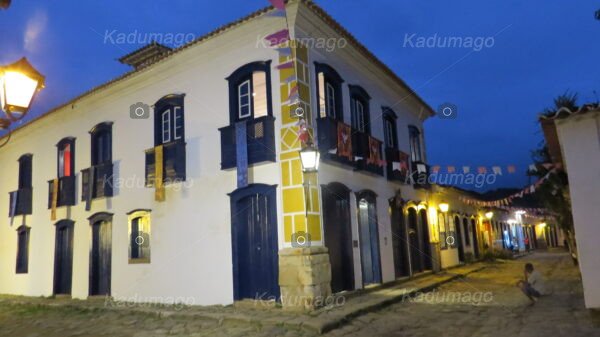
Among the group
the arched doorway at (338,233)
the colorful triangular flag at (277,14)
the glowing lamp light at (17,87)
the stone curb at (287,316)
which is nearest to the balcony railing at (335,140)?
the arched doorway at (338,233)

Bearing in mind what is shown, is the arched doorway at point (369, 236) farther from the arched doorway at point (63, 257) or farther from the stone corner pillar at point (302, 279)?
the arched doorway at point (63, 257)

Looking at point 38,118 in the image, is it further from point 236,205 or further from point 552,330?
point 552,330

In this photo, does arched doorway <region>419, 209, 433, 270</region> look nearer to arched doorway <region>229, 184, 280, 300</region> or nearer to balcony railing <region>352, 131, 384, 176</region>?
balcony railing <region>352, 131, 384, 176</region>

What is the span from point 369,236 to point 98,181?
28.6ft

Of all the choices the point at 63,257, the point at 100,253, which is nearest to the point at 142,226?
the point at 100,253

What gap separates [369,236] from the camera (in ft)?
43.8

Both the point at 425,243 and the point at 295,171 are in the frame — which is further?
the point at 425,243

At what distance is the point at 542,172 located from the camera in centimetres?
1284

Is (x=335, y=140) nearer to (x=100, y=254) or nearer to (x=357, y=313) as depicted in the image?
(x=357, y=313)

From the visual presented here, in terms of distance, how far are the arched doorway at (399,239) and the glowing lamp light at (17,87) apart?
11.5 meters

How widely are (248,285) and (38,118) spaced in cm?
1160

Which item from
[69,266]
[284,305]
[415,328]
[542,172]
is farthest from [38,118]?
[542,172]

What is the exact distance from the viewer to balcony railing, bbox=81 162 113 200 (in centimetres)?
1395

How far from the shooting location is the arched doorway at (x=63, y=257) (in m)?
14.9
